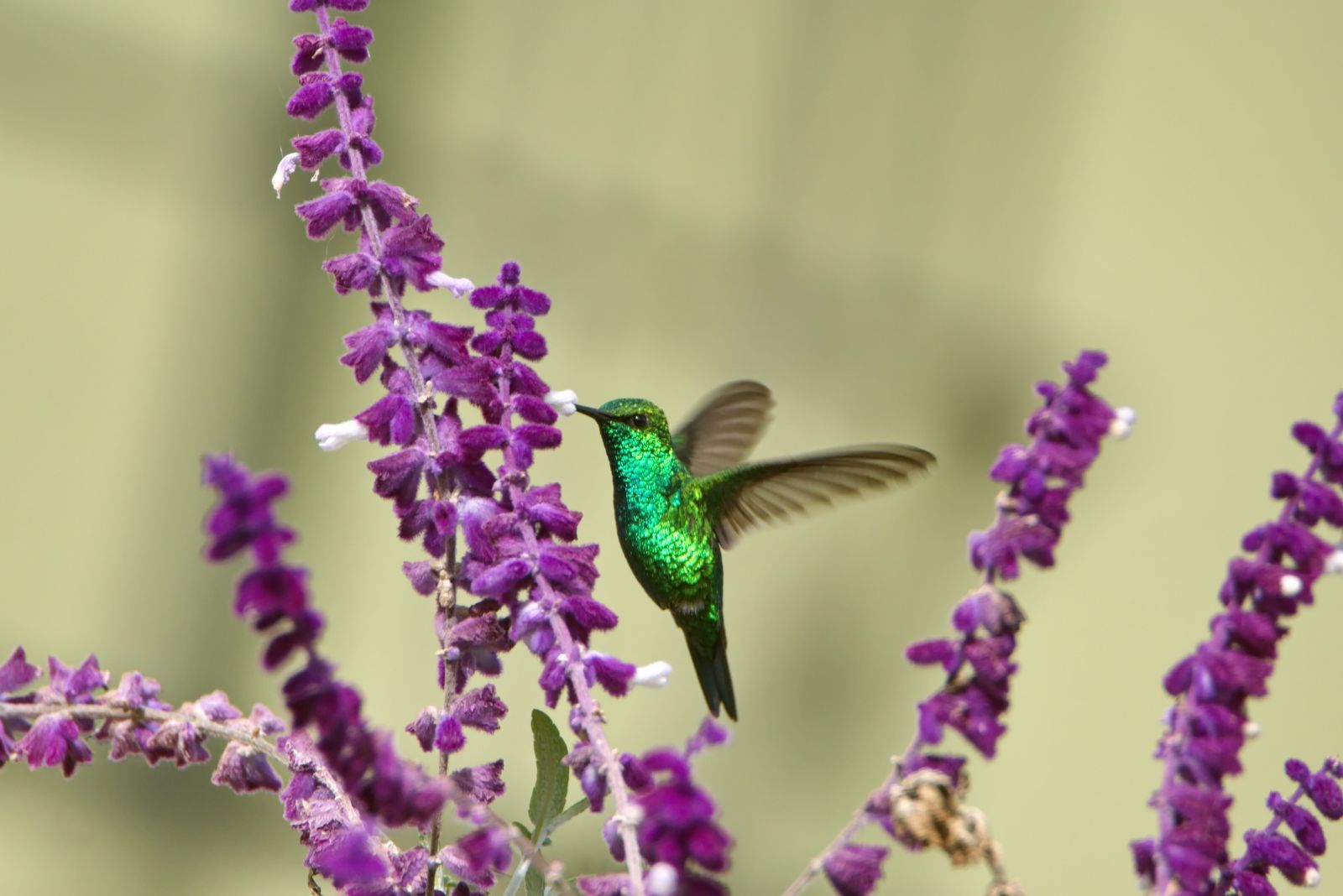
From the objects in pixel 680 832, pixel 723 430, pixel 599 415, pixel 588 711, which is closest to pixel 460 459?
pixel 588 711

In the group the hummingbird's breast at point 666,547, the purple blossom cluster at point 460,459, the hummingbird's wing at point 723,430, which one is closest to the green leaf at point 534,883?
the purple blossom cluster at point 460,459

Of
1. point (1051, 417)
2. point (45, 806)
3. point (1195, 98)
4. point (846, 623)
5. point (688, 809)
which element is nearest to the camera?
point (688, 809)

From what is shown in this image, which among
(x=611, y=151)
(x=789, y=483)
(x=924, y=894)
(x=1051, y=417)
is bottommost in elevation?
(x=924, y=894)

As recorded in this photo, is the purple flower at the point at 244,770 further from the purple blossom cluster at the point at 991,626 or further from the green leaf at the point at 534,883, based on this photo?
the purple blossom cluster at the point at 991,626

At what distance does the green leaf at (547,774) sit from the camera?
642 mm

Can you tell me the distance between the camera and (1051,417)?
0.52 meters

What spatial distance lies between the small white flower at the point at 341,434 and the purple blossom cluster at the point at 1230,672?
37cm

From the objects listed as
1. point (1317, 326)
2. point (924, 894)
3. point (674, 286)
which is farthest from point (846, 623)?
point (1317, 326)

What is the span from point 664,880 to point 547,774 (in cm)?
24

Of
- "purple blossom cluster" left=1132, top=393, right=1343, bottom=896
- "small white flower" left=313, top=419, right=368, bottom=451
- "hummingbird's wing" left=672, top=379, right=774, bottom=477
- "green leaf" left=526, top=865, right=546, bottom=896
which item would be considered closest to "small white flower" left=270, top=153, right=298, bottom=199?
"small white flower" left=313, top=419, right=368, bottom=451

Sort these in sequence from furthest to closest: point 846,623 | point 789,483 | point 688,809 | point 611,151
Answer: point 846,623, point 611,151, point 789,483, point 688,809

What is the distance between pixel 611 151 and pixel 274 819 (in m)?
1.60

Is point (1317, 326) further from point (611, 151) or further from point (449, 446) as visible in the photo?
point (449, 446)

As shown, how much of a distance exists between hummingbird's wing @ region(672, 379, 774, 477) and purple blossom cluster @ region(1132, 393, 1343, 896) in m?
0.71
